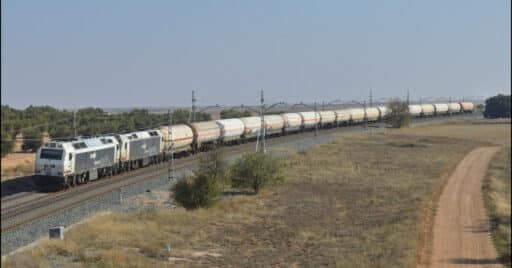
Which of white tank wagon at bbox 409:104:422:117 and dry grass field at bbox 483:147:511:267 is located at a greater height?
white tank wagon at bbox 409:104:422:117

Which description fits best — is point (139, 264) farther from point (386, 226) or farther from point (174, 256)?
point (386, 226)

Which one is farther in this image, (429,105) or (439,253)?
(429,105)

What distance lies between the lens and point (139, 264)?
2427 cm

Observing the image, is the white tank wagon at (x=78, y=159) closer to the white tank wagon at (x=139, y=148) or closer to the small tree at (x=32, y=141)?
the white tank wagon at (x=139, y=148)

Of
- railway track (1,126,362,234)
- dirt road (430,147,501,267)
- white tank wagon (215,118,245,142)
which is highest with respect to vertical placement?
white tank wagon (215,118,245,142)

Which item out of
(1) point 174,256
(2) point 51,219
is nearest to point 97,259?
(1) point 174,256

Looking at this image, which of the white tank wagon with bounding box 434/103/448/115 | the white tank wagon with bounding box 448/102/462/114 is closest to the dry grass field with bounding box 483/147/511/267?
the white tank wagon with bounding box 434/103/448/115

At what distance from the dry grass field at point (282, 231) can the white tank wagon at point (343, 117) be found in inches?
2348

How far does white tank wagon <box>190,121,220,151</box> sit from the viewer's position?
67562 mm

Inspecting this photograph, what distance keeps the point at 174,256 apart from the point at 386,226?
514 inches

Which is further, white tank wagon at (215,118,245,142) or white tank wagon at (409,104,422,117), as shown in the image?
white tank wagon at (409,104,422,117)

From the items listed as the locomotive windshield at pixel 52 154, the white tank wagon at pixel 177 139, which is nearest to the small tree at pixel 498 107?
the white tank wagon at pixel 177 139

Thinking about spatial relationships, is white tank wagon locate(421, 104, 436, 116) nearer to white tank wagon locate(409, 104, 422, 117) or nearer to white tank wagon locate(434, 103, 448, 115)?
white tank wagon locate(434, 103, 448, 115)

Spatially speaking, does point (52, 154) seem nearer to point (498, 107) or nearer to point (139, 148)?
point (139, 148)
